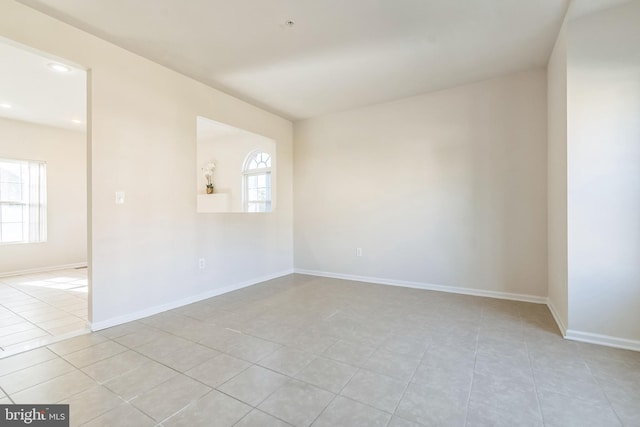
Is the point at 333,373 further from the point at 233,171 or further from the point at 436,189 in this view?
the point at 233,171

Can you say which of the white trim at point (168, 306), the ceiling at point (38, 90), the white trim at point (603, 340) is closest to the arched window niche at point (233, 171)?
the white trim at point (168, 306)

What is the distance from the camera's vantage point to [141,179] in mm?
2969

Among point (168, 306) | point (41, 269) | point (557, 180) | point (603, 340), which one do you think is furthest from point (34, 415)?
point (41, 269)

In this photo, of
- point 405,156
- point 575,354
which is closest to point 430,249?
point 405,156

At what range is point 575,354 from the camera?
2.12 metres

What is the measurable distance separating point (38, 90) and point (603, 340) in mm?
6752

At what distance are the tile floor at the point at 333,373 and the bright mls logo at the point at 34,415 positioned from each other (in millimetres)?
51

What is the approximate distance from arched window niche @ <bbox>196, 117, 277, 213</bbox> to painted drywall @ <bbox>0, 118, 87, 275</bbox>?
2333 mm

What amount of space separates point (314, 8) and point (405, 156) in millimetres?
2391

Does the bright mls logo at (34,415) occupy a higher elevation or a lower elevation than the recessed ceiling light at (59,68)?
lower

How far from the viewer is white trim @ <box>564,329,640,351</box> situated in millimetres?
2191

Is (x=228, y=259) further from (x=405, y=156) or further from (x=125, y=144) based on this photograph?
(x=405, y=156)

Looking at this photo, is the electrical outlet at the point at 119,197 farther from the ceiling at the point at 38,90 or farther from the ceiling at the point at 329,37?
the ceiling at the point at 329,37

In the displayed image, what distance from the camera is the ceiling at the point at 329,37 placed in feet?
7.41
